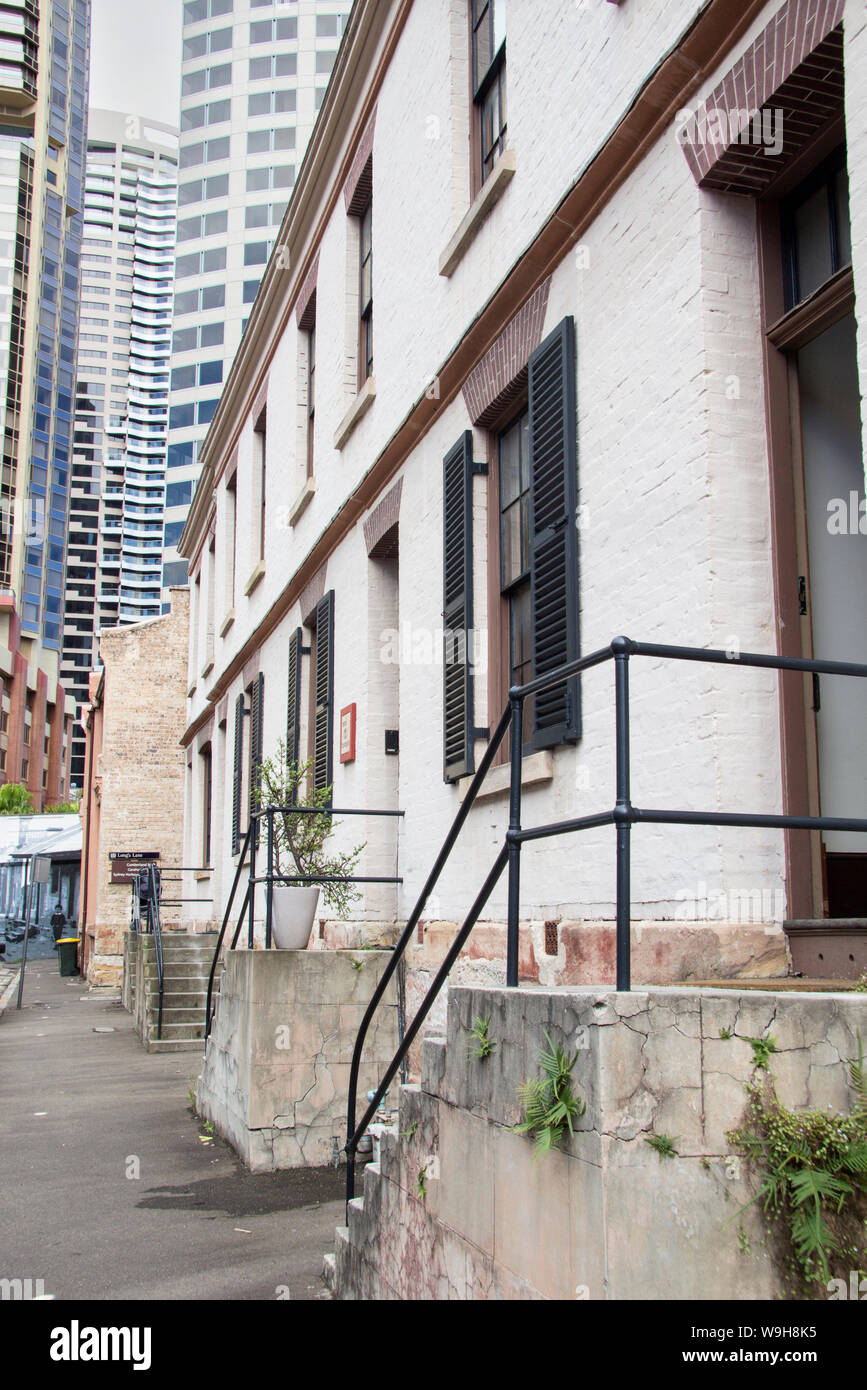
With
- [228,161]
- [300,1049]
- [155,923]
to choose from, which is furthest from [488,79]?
[228,161]

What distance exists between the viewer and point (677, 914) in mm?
4840

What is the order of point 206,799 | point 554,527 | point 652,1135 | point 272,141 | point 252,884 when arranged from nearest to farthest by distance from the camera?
point 652,1135 → point 554,527 → point 252,884 → point 206,799 → point 272,141

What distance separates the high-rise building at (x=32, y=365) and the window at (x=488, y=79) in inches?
2625

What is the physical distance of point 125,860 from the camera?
25531mm

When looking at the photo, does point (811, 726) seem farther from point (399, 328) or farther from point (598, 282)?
point (399, 328)

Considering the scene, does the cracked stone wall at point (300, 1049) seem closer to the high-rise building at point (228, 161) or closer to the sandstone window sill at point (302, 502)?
the sandstone window sill at point (302, 502)

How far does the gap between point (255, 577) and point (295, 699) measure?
2973mm

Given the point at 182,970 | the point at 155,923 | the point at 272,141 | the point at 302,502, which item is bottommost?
the point at 182,970

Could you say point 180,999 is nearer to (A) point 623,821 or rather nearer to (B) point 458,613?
(B) point 458,613

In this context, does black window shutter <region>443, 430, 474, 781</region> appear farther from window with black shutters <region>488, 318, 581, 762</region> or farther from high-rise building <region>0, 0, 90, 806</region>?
high-rise building <region>0, 0, 90, 806</region>

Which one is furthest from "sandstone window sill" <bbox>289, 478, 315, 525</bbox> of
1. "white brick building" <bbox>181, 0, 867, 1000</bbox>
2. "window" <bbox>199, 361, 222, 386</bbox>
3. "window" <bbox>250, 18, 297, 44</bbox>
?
"window" <bbox>250, 18, 297, 44</bbox>

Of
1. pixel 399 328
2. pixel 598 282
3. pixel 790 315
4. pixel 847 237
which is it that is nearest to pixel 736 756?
pixel 790 315
